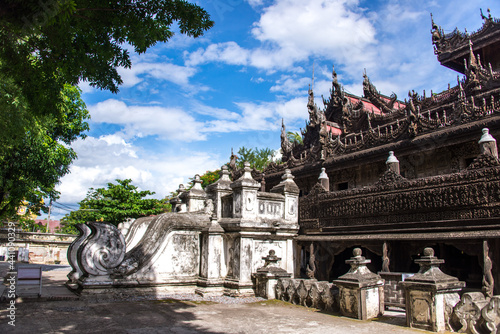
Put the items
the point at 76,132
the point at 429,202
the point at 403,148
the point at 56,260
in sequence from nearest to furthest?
the point at 429,202
the point at 403,148
the point at 76,132
the point at 56,260

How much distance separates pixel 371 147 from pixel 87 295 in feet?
34.4

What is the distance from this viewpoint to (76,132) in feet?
65.1

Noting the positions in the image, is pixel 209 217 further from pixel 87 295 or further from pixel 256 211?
pixel 87 295

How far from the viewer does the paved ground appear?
19.8 ft

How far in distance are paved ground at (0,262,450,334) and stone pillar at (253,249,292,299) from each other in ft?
2.20

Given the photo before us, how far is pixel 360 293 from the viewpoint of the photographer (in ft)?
22.8

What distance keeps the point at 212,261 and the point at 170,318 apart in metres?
3.24

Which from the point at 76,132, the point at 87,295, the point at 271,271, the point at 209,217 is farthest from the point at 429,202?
the point at 76,132

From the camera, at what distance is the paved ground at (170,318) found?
6.04 meters

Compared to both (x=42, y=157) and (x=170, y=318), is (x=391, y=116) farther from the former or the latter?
(x=42, y=157)

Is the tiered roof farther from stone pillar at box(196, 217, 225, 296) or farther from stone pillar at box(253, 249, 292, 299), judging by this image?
stone pillar at box(196, 217, 225, 296)

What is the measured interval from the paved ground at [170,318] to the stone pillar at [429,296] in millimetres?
235

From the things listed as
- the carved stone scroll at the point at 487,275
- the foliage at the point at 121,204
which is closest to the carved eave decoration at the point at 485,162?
the carved stone scroll at the point at 487,275

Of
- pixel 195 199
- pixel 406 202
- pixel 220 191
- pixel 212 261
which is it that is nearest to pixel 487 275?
pixel 406 202
